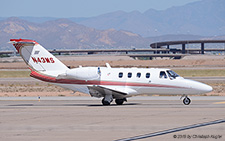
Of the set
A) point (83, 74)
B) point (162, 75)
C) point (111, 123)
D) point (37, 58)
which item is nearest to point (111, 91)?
point (83, 74)

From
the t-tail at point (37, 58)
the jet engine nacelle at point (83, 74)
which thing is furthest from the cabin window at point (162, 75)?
the t-tail at point (37, 58)

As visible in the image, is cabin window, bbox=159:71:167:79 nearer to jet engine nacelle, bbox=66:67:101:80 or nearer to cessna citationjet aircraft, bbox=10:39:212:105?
cessna citationjet aircraft, bbox=10:39:212:105

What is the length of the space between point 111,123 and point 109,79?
9759 mm

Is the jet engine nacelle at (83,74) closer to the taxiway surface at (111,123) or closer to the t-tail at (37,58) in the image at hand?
the t-tail at (37,58)

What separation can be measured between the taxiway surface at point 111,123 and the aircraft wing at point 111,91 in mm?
1374

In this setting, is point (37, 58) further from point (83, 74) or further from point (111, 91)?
point (111, 91)

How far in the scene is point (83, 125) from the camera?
21406 millimetres

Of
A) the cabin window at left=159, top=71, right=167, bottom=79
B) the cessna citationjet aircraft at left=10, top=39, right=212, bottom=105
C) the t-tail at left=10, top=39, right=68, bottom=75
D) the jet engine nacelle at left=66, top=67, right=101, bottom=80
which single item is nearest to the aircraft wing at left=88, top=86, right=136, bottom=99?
the cessna citationjet aircraft at left=10, top=39, right=212, bottom=105

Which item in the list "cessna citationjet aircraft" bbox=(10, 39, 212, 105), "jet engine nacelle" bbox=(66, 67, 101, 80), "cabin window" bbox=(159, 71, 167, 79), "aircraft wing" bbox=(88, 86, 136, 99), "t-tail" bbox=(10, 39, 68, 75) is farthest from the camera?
"t-tail" bbox=(10, 39, 68, 75)

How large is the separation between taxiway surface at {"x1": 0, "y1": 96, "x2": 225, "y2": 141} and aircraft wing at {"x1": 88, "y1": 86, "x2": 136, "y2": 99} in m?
1.37

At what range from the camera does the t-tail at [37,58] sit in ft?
105

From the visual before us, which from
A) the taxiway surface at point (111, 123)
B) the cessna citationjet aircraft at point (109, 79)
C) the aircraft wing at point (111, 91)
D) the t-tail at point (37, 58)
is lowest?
the taxiway surface at point (111, 123)

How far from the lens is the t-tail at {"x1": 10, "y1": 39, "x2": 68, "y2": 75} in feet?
105

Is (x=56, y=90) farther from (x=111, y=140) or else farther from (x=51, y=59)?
(x=111, y=140)
